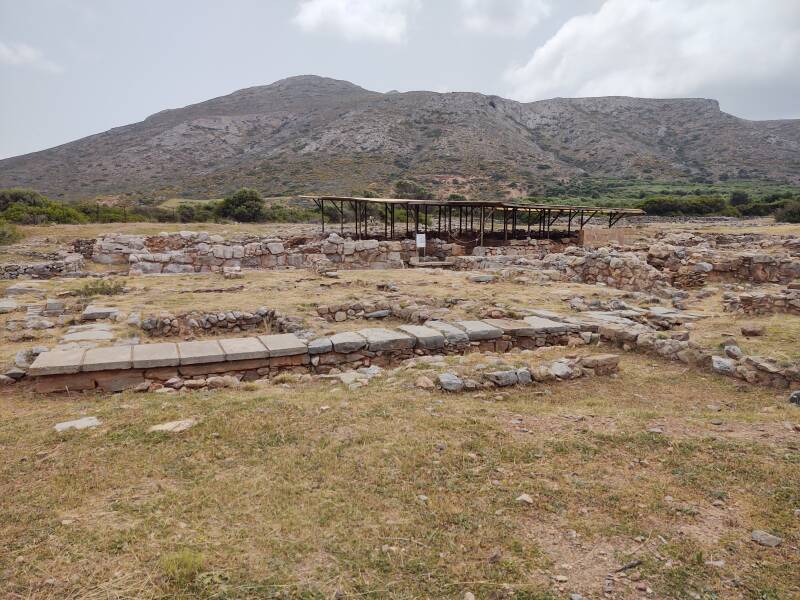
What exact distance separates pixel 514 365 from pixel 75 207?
114 ft

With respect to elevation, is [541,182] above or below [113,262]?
above

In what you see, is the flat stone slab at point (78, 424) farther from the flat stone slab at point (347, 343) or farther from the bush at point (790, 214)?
the bush at point (790, 214)

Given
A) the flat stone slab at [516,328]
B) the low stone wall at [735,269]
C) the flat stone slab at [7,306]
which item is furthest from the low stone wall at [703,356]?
the flat stone slab at [7,306]

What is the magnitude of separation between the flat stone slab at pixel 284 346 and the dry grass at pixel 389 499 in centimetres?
155

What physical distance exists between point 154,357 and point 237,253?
46.0 feet

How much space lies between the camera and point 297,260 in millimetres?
20031

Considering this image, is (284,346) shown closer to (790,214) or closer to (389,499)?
(389,499)

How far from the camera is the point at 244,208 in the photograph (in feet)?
114

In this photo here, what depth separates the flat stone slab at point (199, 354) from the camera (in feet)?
20.2

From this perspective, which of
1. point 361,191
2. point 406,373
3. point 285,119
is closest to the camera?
point 406,373

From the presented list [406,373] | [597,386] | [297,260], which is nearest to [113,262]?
[297,260]

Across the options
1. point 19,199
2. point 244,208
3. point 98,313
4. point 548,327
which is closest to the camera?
point 548,327

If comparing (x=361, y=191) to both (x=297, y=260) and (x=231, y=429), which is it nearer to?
(x=297, y=260)

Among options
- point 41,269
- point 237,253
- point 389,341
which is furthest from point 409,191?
point 389,341
